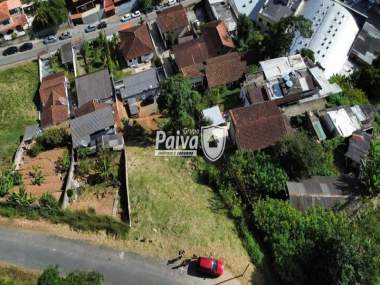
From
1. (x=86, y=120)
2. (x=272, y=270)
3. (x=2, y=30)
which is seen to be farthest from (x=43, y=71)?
(x=272, y=270)

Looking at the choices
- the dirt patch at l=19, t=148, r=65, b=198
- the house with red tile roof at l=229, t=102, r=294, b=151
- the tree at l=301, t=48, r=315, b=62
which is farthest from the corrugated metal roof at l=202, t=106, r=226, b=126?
the dirt patch at l=19, t=148, r=65, b=198

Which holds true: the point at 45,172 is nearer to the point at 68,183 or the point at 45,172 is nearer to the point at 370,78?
the point at 68,183

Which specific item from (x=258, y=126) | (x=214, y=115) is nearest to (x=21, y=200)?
(x=214, y=115)

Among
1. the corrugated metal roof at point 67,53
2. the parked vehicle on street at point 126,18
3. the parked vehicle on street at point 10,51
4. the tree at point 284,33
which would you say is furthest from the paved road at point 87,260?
the parked vehicle on street at point 126,18

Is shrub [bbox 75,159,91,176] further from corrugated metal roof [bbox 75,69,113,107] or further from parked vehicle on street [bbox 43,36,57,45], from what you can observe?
parked vehicle on street [bbox 43,36,57,45]

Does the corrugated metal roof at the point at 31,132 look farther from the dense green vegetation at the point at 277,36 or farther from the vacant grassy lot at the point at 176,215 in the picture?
the dense green vegetation at the point at 277,36

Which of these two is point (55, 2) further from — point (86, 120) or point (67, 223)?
point (67, 223)
